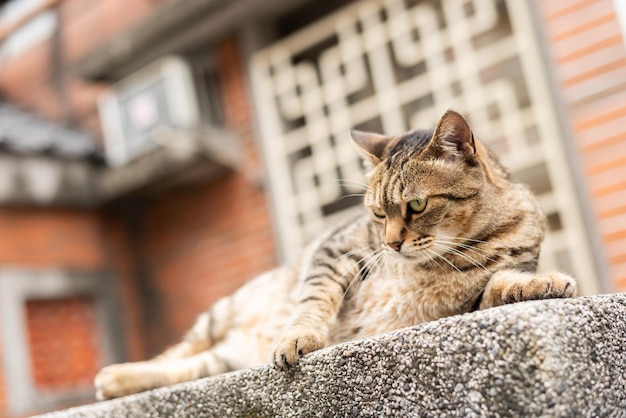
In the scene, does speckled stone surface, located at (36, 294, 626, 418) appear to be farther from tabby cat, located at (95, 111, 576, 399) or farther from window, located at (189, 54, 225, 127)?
window, located at (189, 54, 225, 127)

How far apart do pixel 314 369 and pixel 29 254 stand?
3.75 m

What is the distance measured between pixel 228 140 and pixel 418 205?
318 cm

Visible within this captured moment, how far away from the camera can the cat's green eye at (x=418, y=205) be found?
58.7 inches

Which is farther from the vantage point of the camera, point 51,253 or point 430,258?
point 51,253

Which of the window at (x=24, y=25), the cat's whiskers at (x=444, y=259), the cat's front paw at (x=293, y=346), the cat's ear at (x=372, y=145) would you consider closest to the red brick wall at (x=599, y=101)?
the cat's ear at (x=372, y=145)

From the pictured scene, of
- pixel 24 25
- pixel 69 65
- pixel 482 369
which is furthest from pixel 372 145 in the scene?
pixel 24 25

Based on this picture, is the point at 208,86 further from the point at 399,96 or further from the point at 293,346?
the point at 293,346

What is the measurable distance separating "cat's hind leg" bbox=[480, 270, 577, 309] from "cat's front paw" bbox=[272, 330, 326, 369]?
38 centimetres

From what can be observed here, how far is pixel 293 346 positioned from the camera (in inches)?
56.0

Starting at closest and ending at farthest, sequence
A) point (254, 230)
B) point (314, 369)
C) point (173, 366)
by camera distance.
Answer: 1. point (314, 369)
2. point (173, 366)
3. point (254, 230)

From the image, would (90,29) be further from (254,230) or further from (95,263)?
(254,230)

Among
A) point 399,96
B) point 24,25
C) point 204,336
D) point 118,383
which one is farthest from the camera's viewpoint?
point 24,25

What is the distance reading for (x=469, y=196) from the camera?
1508 mm

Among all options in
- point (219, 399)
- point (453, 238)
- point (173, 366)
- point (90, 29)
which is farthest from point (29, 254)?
point (453, 238)
